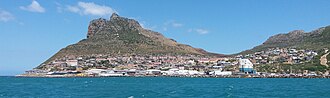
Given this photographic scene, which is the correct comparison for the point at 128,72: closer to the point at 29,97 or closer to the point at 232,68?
the point at 232,68

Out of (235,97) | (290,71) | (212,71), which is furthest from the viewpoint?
(212,71)

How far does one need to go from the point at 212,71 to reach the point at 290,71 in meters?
29.6

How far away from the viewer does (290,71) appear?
17738 centimetres

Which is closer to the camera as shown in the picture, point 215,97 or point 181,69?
point 215,97

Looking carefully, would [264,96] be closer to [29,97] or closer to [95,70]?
[29,97]

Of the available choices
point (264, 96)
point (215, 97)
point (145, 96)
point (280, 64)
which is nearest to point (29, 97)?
point (145, 96)

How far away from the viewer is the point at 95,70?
195500 mm

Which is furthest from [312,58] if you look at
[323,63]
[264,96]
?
[264,96]

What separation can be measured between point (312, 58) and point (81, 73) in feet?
295

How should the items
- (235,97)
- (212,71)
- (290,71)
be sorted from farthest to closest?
(212,71) → (290,71) → (235,97)

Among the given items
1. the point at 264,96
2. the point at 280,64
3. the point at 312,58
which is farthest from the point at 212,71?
the point at 264,96

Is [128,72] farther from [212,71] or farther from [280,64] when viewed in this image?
[280,64]

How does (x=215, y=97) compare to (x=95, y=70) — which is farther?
(x=95, y=70)

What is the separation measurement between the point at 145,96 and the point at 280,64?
131284 mm
